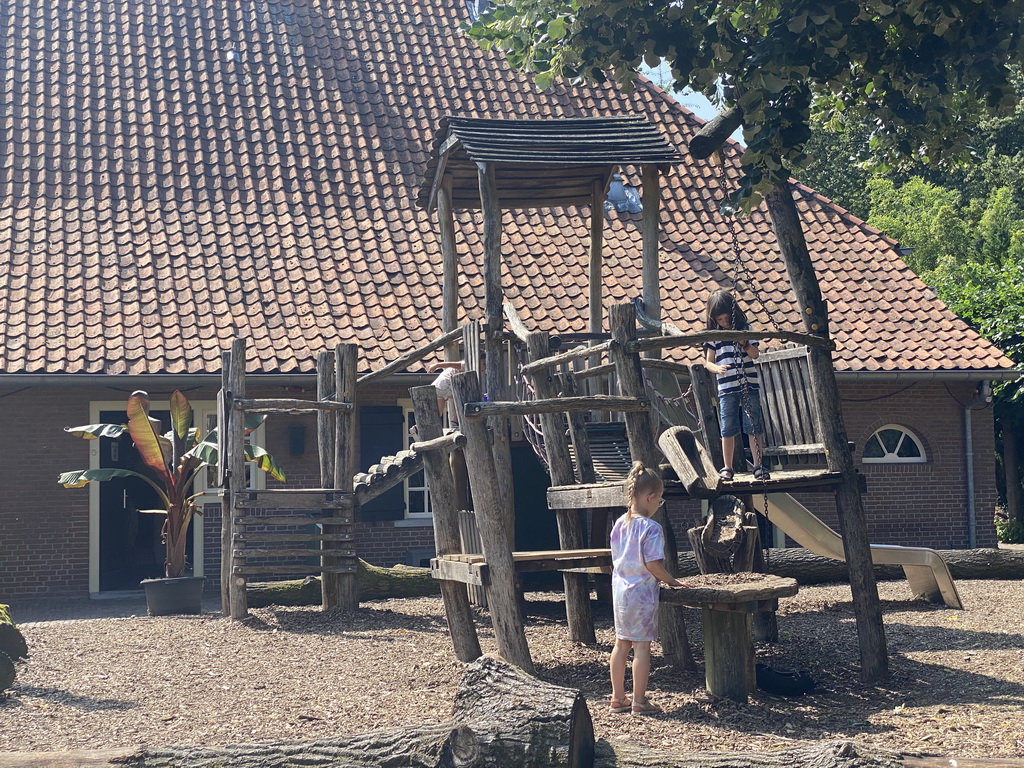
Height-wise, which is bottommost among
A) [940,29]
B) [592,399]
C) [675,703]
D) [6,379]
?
[675,703]

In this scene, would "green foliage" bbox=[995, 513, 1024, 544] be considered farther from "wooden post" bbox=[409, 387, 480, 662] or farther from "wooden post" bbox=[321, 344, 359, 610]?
"wooden post" bbox=[409, 387, 480, 662]

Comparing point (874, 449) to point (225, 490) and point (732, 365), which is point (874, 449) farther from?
point (225, 490)

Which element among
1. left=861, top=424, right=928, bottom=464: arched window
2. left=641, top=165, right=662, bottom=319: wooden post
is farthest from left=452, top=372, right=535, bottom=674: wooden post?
left=861, top=424, right=928, bottom=464: arched window

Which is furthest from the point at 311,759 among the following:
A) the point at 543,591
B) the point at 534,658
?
the point at 543,591

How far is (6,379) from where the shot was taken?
13.2 metres

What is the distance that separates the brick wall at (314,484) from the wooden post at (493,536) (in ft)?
24.0

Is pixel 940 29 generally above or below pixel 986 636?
above

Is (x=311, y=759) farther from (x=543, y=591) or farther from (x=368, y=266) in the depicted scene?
(x=368, y=266)

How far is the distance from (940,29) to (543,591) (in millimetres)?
7841

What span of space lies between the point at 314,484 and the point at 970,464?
8998mm

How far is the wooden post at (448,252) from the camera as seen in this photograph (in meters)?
12.1

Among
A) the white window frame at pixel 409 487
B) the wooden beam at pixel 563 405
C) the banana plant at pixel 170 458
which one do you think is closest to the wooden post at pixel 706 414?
the wooden beam at pixel 563 405

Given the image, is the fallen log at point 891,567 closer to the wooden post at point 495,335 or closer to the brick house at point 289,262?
the brick house at point 289,262

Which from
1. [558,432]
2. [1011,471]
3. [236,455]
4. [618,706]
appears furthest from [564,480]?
[1011,471]
